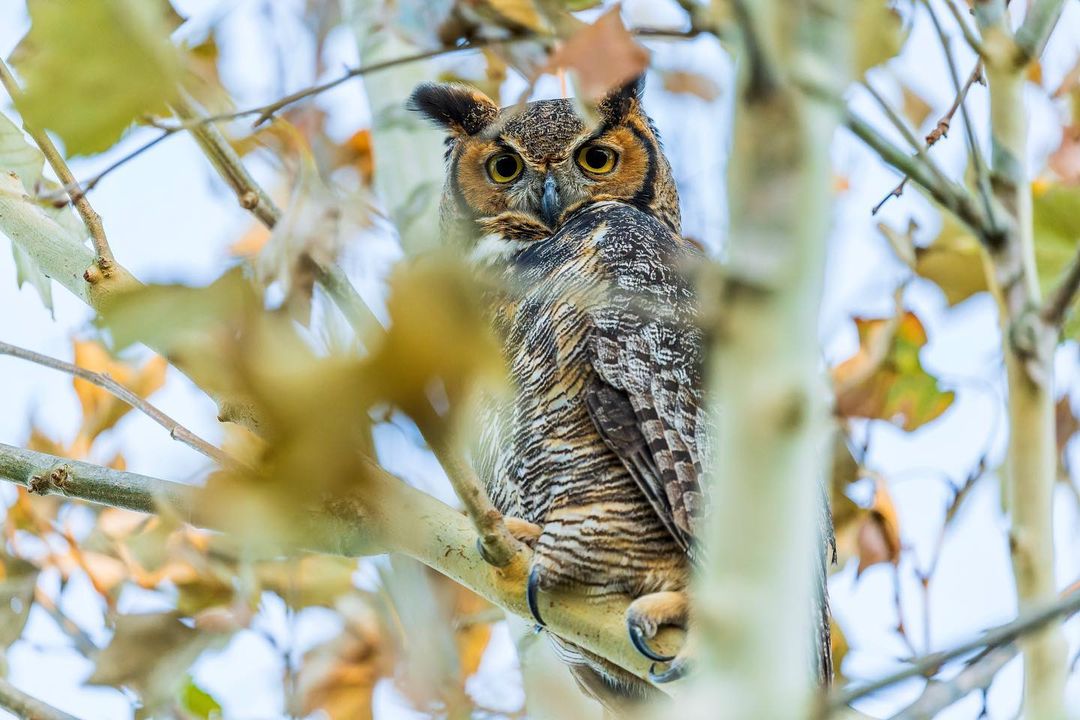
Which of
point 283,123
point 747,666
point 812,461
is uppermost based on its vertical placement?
point 283,123

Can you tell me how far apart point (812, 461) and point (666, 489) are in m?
1.12

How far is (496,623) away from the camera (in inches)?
139

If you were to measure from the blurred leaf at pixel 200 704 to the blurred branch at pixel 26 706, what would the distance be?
0.54 m

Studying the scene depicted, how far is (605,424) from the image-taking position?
207 cm

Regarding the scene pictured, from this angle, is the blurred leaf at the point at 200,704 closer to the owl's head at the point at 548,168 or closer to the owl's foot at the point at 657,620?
the owl's foot at the point at 657,620

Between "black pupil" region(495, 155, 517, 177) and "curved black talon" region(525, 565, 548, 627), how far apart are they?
1.54m

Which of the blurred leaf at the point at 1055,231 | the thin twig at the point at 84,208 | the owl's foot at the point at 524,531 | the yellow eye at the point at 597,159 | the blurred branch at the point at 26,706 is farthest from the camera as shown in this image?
the yellow eye at the point at 597,159

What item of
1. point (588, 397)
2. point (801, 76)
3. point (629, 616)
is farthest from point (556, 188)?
point (801, 76)

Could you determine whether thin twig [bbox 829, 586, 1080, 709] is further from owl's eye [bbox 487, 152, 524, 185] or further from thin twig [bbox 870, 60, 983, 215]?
owl's eye [bbox 487, 152, 524, 185]

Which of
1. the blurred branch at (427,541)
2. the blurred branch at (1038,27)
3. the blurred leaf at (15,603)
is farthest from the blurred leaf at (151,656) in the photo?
the blurred branch at (1038,27)

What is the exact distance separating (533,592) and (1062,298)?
37.2 inches

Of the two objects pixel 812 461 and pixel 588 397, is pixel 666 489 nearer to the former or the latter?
pixel 588 397

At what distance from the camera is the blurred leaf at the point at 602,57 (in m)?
1.44

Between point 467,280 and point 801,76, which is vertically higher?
point 801,76
